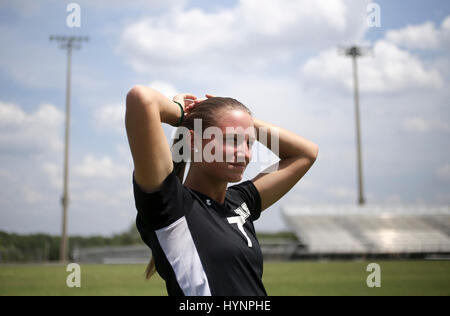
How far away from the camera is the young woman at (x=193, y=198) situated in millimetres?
1792

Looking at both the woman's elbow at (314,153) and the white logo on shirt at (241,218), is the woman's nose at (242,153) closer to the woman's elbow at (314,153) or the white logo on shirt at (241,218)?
the white logo on shirt at (241,218)

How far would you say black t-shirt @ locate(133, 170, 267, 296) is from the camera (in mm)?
1841

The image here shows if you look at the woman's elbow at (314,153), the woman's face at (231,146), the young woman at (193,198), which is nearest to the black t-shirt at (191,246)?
the young woman at (193,198)

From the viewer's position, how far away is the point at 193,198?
2.02 metres

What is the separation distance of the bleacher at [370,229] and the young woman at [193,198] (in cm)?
3597

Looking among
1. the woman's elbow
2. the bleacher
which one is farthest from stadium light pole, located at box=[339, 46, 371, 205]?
the woman's elbow

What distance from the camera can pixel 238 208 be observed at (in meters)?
2.29

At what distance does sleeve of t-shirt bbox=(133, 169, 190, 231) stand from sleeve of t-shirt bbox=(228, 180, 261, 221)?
0.61 m

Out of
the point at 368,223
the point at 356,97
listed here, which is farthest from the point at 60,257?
the point at 356,97

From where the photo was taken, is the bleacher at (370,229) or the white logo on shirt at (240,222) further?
the bleacher at (370,229)

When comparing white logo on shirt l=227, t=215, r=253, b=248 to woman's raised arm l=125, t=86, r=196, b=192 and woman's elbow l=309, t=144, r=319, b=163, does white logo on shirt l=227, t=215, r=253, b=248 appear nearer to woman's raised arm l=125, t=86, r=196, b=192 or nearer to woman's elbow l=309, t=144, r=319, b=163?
woman's raised arm l=125, t=86, r=196, b=192

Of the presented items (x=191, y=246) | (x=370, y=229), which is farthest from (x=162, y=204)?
(x=370, y=229)

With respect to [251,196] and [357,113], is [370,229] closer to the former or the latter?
[357,113]
